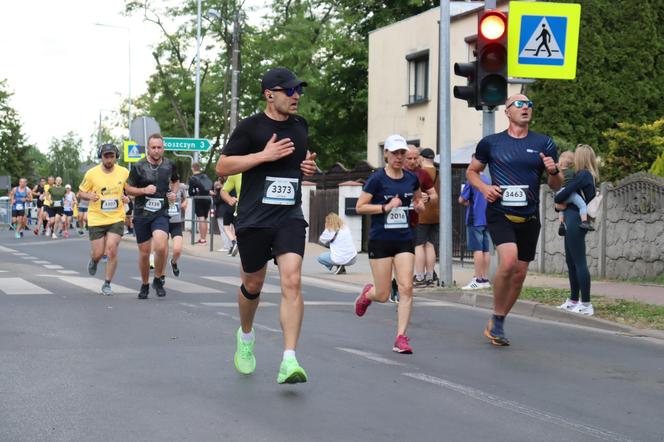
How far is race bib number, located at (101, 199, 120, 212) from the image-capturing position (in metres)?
13.7

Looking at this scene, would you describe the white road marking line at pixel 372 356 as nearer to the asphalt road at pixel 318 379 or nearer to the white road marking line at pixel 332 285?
the asphalt road at pixel 318 379

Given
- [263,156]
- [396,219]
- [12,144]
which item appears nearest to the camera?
[263,156]

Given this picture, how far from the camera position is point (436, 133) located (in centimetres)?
3362

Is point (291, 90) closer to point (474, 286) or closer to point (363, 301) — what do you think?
point (363, 301)

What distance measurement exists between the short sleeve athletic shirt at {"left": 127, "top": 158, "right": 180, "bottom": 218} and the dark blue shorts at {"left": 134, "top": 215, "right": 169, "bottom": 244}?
0.05 metres

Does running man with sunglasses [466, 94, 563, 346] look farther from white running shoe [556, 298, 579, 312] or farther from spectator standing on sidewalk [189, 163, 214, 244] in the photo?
spectator standing on sidewalk [189, 163, 214, 244]

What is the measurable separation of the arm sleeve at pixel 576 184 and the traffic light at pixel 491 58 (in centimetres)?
163

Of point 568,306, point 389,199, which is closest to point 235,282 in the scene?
point 568,306

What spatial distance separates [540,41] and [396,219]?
5.27 metres

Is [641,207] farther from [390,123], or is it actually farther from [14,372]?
[390,123]

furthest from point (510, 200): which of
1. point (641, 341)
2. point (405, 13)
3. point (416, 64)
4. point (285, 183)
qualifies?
point (405, 13)

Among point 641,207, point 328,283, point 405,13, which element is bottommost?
point 328,283

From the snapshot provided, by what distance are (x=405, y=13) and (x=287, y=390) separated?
137 feet

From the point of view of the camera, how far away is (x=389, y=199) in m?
9.44
